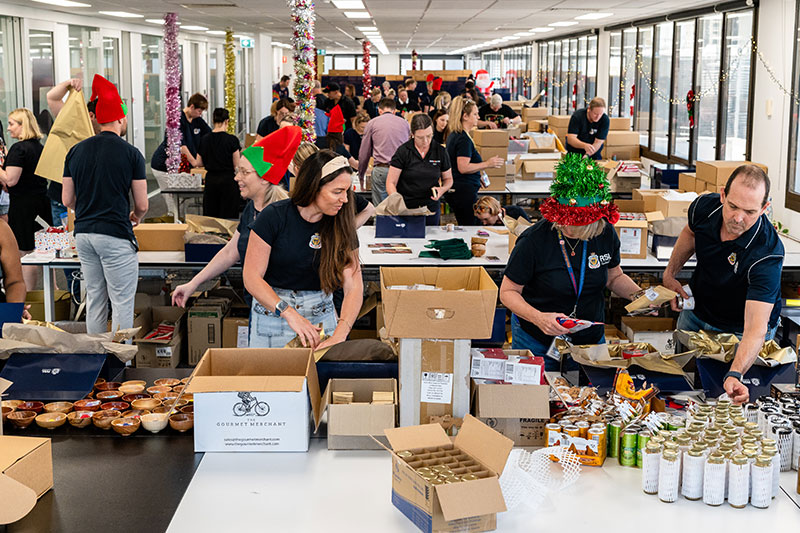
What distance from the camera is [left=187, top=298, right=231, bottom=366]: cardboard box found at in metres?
5.63

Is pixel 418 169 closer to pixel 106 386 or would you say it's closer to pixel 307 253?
pixel 307 253

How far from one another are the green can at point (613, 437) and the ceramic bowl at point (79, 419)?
1.56m

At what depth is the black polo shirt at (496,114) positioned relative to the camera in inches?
514

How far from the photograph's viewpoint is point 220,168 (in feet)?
25.4

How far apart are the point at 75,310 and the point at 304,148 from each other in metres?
2.66

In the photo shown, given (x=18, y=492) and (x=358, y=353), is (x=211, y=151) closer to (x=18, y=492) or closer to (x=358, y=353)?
(x=358, y=353)

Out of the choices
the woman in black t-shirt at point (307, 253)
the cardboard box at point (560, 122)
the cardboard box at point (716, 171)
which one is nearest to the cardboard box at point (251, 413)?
the woman in black t-shirt at point (307, 253)

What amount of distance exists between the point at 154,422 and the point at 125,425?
83 millimetres

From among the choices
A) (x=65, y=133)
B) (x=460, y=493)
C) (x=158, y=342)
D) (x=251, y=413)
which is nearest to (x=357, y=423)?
(x=251, y=413)

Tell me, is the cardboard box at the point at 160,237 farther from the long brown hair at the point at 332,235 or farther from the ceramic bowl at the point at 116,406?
the ceramic bowl at the point at 116,406

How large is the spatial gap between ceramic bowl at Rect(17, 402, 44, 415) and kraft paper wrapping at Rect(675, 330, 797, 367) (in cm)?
217

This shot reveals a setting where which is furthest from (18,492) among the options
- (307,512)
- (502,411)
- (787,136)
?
(787,136)

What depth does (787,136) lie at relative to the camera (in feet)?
26.7

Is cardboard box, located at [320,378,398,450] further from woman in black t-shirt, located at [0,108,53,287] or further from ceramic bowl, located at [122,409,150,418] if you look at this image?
woman in black t-shirt, located at [0,108,53,287]
